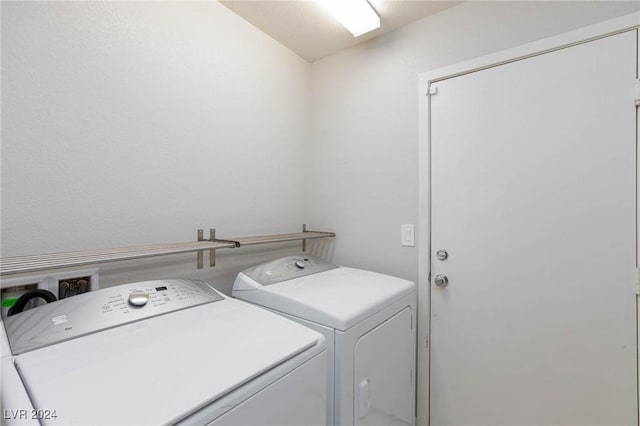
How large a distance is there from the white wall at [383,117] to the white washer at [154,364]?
3.57 feet

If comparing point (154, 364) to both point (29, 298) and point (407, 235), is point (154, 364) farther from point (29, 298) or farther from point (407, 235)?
point (407, 235)

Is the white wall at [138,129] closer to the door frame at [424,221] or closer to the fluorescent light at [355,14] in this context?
the fluorescent light at [355,14]

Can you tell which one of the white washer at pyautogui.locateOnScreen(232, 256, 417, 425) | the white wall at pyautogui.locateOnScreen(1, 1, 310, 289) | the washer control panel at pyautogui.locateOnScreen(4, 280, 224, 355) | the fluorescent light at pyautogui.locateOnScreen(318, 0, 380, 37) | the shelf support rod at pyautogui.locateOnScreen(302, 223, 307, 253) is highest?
the fluorescent light at pyautogui.locateOnScreen(318, 0, 380, 37)

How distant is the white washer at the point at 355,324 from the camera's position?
111cm

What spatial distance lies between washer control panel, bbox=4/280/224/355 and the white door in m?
1.36

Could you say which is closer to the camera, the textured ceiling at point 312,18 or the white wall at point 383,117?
the white wall at point 383,117

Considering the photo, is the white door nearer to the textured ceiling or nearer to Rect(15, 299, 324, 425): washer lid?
the textured ceiling

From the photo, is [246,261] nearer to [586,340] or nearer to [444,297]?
[444,297]

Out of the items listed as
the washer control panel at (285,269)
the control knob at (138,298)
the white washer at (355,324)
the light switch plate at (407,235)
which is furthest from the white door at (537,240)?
the control knob at (138,298)

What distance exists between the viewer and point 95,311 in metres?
0.98

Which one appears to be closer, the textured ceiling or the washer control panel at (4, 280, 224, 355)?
the washer control panel at (4, 280, 224, 355)

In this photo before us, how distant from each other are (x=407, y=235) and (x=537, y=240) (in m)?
0.66

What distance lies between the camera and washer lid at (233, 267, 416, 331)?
1.17 metres

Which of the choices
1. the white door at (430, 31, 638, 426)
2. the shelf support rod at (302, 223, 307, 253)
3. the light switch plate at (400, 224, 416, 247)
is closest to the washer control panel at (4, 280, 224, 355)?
the shelf support rod at (302, 223, 307, 253)
